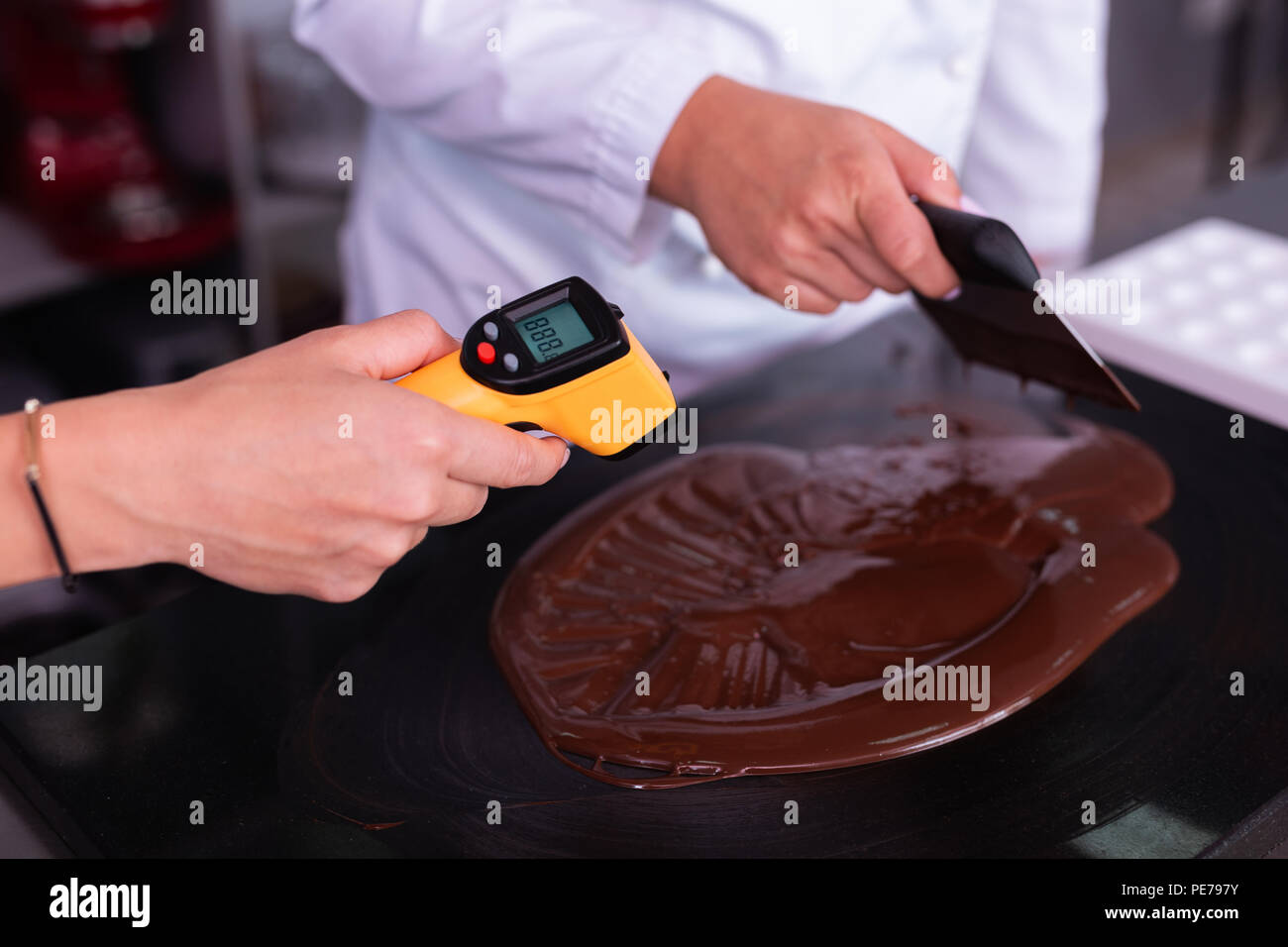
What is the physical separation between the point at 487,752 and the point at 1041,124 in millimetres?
1178

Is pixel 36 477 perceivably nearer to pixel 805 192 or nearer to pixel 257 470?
pixel 257 470

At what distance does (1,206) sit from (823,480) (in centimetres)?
222

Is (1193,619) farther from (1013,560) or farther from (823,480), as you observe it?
(823,480)

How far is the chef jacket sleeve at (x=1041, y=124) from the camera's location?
1.54 metres

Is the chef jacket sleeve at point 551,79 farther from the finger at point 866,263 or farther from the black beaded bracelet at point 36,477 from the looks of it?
the black beaded bracelet at point 36,477

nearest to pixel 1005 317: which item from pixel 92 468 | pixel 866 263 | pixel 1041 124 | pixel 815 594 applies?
pixel 866 263

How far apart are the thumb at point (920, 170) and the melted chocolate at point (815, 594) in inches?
10.6

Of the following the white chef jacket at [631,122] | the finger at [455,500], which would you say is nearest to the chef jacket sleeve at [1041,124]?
the white chef jacket at [631,122]

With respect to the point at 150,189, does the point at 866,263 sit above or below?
below

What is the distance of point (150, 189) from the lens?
95.5 inches

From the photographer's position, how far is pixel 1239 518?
1088 mm

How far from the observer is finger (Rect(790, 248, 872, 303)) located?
3.50 ft

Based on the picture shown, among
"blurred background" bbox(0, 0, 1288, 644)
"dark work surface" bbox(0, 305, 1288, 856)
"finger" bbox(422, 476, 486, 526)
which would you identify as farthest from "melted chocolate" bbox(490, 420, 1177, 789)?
"blurred background" bbox(0, 0, 1288, 644)
